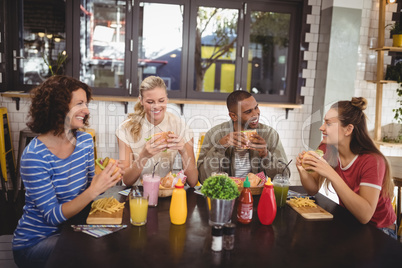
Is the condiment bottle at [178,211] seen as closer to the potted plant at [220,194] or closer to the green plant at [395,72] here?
the potted plant at [220,194]

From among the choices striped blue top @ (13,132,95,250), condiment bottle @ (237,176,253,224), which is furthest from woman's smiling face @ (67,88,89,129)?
condiment bottle @ (237,176,253,224)

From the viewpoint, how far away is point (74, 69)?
15.4ft

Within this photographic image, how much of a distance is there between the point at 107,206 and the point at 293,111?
12.3 feet

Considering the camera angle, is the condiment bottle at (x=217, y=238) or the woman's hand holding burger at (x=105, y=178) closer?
the condiment bottle at (x=217, y=238)

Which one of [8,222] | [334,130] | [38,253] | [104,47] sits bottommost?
[8,222]

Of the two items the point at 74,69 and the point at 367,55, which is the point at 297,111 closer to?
the point at 367,55

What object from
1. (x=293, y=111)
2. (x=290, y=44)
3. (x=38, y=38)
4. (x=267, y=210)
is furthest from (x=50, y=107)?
(x=290, y=44)

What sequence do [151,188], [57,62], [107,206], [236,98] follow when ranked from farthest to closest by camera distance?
[57,62], [236,98], [151,188], [107,206]

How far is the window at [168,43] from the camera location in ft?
15.4

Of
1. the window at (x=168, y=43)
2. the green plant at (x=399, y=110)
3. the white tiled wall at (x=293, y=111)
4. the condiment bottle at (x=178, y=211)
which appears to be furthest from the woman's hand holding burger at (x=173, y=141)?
the green plant at (x=399, y=110)

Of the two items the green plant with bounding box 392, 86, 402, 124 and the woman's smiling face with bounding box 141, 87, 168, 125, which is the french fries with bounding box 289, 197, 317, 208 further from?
the green plant with bounding box 392, 86, 402, 124

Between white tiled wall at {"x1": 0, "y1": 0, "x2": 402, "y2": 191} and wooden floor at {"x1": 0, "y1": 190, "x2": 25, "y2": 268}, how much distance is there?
0.74 metres

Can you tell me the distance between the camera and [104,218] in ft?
5.83

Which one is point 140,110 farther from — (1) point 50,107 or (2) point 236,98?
(1) point 50,107
